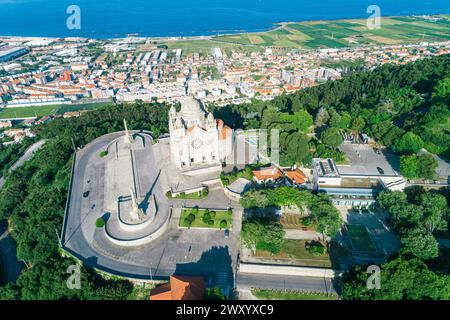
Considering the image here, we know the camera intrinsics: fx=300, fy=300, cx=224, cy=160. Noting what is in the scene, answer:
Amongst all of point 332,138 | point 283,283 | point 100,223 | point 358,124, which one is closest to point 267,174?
point 332,138

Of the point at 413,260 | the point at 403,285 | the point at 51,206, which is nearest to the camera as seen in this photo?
the point at 403,285

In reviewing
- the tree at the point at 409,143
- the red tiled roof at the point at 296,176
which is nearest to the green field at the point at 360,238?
the red tiled roof at the point at 296,176

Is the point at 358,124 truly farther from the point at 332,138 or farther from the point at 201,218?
the point at 201,218

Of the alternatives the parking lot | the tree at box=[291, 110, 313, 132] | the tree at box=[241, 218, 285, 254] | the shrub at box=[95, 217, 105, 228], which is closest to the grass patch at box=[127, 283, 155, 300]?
the shrub at box=[95, 217, 105, 228]

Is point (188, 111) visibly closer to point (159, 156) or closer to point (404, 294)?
point (159, 156)

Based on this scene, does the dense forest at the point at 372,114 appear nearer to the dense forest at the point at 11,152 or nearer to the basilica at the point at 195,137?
the basilica at the point at 195,137

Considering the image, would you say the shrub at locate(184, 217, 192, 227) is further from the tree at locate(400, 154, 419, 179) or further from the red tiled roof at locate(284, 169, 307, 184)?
the tree at locate(400, 154, 419, 179)
